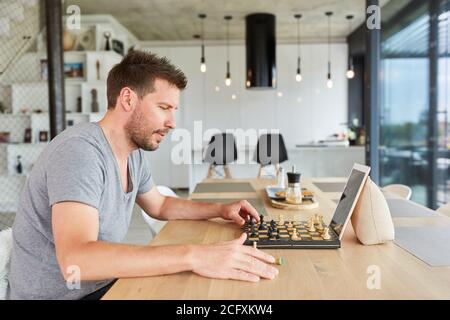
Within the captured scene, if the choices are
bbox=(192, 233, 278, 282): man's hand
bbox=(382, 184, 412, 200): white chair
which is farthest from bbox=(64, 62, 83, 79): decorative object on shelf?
bbox=(192, 233, 278, 282): man's hand

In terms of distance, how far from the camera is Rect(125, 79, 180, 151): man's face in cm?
130

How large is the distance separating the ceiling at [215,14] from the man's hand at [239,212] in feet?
13.9

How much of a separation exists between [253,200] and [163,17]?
4695 mm

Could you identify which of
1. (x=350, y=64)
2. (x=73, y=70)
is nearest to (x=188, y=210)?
(x=73, y=70)

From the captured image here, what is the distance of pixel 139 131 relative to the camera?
4.35 ft

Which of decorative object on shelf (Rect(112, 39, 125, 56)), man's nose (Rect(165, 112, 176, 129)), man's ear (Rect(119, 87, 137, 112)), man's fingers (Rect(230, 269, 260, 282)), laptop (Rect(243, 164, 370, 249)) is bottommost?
man's fingers (Rect(230, 269, 260, 282))

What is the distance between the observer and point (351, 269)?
1.03m

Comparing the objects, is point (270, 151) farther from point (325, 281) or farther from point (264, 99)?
point (325, 281)

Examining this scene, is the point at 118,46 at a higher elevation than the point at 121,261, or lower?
higher

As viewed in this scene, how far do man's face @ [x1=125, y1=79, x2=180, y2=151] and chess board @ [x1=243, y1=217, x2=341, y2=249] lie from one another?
1.42 ft

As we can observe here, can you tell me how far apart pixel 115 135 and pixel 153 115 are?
0.49 ft

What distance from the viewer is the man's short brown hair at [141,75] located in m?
1.29

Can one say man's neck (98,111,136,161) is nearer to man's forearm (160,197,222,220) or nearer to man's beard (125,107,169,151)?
man's beard (125,107,169,151)
